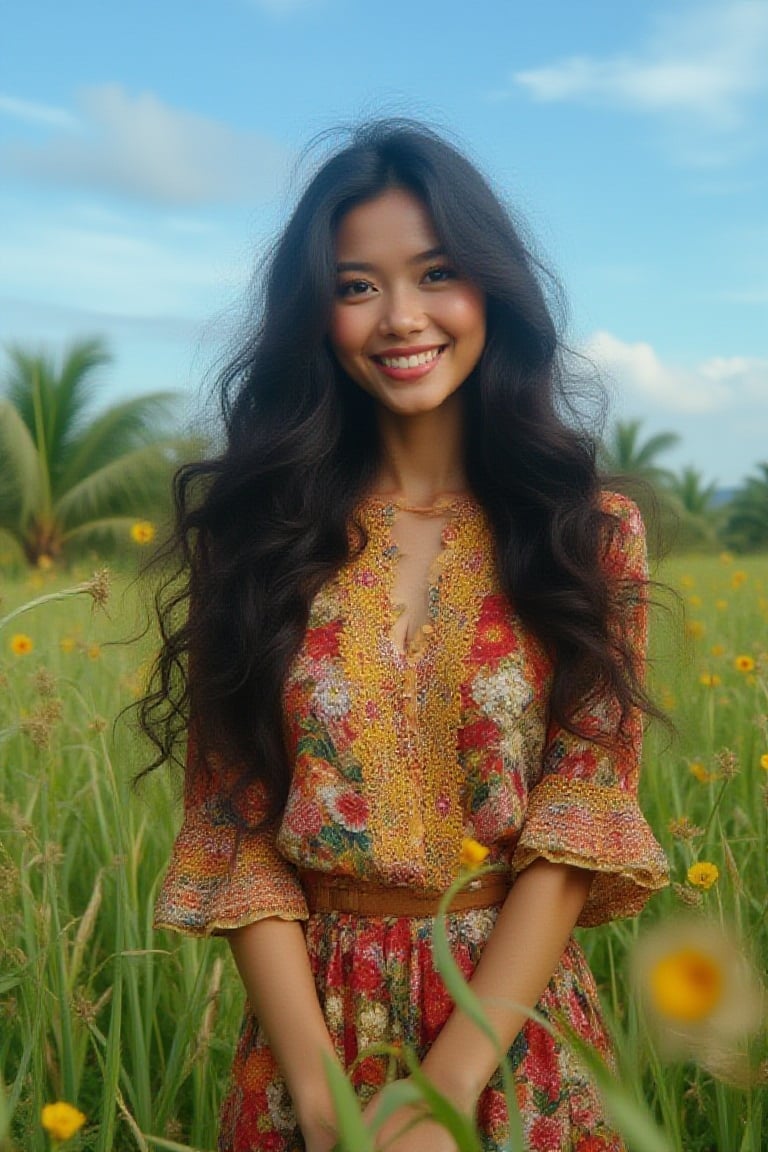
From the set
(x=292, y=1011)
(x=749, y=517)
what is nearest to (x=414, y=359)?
(x=292, y=1011)

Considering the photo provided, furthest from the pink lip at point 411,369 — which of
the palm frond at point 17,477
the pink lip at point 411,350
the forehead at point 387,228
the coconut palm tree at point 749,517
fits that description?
the coconut palm tree at point 749,517

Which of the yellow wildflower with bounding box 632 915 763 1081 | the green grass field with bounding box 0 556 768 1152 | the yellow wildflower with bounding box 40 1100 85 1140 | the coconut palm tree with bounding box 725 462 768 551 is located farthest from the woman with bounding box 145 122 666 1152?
the coconut palm tree with bounding box 725 462 768 551

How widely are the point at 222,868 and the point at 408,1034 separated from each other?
0.26m

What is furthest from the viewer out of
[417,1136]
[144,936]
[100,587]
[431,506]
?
[144,936]

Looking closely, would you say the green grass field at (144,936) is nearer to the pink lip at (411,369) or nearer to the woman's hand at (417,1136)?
the woman's hand at (417,1136)

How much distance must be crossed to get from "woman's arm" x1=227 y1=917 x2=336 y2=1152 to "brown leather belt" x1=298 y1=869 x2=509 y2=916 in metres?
0.05

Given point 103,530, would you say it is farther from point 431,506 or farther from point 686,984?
point 686,984

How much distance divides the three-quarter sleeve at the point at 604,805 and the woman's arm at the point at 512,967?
0.09ft

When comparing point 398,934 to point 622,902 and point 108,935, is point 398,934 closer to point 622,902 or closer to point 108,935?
point 622,902

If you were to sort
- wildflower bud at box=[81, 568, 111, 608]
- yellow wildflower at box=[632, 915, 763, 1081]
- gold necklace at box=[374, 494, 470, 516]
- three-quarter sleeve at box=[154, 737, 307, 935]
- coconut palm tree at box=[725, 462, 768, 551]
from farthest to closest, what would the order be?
1. coconut palm tree at box=[725, 462, 768, 551]
2. gold necklace at box=[374, 494, 470, 516]
3. three-quarter sleeve at box=[154, 737, 307, 935]
4. wildflower bud at box=[81, 568, 111, 608]
5. yellow wildflower at box=[632, 915, 763, 1081]

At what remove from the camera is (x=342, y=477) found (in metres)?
1.52

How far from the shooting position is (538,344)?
4.88 feet

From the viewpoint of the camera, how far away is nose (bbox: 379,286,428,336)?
1.35 m

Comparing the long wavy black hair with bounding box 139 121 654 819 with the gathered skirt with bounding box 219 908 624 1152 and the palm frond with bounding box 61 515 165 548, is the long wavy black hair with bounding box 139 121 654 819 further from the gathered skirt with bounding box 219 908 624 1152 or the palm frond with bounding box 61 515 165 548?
the palm frond with bounding box 61 515 165 548
